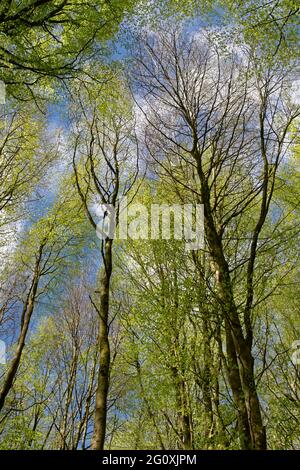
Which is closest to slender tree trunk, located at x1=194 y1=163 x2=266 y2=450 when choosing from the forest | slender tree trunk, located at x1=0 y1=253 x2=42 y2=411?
the forest

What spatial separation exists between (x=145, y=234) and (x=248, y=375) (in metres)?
5.15

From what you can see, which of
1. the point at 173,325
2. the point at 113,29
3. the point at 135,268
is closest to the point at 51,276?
the point at 135,268

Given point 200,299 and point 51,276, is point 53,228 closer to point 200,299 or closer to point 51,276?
point 51,276

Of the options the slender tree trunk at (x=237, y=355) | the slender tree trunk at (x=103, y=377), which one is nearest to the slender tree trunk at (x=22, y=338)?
the slender tree trunk at (x=103, y=377)

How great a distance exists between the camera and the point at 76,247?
37.6 feet

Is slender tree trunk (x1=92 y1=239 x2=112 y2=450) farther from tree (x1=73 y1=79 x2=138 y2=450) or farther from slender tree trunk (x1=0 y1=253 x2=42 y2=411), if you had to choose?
slender tree trunk (x1=0 y1=253 x2=42 y2=411)
